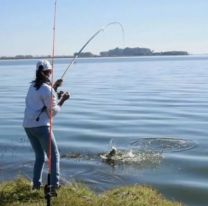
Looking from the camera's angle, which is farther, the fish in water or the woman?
the fish in water

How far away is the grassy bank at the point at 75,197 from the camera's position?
27.1ft

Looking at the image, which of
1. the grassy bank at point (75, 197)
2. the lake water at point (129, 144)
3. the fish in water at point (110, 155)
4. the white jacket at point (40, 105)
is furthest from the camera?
the fish in water at point (110, 155)

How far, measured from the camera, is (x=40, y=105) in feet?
27.8

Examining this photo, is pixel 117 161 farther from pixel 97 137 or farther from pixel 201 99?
pixel 201 99

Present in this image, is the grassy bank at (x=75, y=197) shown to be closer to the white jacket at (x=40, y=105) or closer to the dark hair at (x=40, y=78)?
the white jacket at (x=40, y=105)

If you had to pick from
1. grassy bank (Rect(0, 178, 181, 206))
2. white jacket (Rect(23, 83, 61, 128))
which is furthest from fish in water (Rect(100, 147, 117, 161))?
white jacket (Rect(23, 83, 61, 128))

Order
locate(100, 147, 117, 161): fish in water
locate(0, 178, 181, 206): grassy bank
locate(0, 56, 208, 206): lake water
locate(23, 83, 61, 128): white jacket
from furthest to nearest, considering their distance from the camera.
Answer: locate(100, 147, 117, 161): fish in water, locate(0, 56, 208, 206): lake water, locate(23, 83, 61, 128): white jacket, locate(0, 178, 181, 206): grassy bank

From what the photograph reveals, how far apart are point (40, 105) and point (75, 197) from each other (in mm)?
1554

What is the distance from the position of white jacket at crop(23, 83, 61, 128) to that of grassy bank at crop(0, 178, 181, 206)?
1152 millimetres

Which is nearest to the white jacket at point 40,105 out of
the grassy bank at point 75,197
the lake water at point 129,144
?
the grassy bank at point 75,197

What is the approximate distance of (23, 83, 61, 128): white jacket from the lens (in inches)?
331

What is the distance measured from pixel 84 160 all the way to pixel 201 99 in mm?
17756

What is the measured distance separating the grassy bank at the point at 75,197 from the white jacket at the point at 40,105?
3.78ft

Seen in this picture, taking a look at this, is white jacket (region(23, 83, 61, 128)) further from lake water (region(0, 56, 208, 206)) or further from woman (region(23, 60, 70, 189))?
lake water (region(0, 56, 208, 206))
